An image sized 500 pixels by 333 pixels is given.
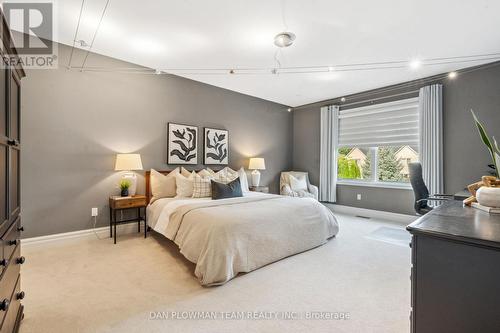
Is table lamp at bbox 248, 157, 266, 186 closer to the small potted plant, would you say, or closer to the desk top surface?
the small potted plant

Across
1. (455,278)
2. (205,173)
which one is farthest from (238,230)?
(205,173)

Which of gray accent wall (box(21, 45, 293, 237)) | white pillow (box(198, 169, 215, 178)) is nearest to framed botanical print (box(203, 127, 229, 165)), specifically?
gray accent wall (box(21, 45, 293, 237))

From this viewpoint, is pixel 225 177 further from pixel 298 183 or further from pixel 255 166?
pixel 298 183

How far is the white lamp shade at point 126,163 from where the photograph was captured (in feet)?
11.3

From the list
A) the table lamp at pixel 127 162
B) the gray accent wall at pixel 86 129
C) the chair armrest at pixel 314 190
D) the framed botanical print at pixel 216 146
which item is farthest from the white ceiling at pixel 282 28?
the chair armrest at pixel 314 190

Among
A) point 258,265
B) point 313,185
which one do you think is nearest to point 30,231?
point 258,265

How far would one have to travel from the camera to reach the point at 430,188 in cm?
421

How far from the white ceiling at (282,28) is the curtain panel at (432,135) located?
41 cm

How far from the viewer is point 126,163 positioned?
11.4ft

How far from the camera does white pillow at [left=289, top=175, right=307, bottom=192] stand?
562cm

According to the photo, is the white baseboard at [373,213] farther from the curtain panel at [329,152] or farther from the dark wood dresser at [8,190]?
the dark wood dresser at [8,190]

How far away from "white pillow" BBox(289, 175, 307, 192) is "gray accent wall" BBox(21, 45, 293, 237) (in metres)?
2.32

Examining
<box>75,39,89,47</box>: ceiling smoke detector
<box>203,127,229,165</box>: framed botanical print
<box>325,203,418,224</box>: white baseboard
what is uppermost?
<box>75,39,89,47</box>: ceiling smoke detector

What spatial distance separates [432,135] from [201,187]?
13.5ft
